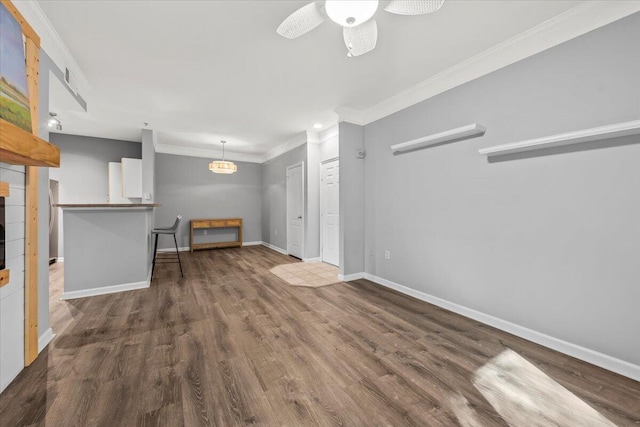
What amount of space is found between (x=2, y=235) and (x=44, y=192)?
2.30ft

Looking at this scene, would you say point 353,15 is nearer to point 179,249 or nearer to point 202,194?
point 202,194

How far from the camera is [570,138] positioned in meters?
1.85

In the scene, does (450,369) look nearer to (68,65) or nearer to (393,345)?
(393,345)

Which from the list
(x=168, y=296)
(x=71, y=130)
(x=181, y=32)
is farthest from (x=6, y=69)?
(x=71, y=130)

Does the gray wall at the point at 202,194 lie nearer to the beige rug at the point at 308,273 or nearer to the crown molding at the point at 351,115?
Answer: the beige rug at the point at 308,273

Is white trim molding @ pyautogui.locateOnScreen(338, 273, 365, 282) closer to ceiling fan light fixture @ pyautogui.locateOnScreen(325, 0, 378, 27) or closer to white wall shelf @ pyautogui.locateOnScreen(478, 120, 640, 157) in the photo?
white wall shelf @ pyautogui.locateOnScreen(478, 120, 640, 157)

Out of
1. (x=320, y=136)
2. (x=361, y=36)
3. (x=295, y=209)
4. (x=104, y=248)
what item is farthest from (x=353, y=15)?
(x=295, y=209)

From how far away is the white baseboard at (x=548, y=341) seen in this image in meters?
1.74

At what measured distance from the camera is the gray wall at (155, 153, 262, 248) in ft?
20.5

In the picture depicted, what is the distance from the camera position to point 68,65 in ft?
8.52

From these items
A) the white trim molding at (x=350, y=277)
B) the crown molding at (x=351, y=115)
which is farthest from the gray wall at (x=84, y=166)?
the white trim molding at (x=350, y=277)

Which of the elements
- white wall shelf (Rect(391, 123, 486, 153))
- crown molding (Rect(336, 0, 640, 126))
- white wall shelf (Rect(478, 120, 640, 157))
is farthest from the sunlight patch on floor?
crown molding (Rect(336, 0, 640, 126))

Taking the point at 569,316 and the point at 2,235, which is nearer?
the point at 2,235

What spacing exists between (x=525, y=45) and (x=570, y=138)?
975mm
